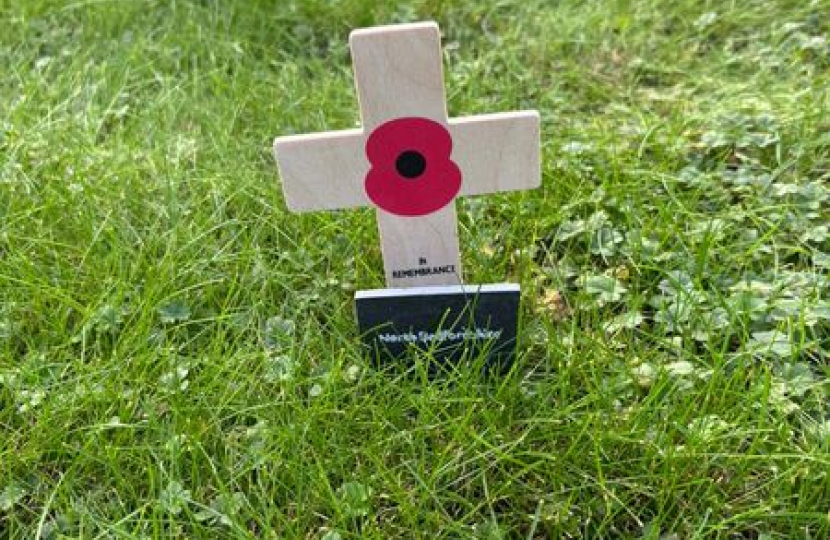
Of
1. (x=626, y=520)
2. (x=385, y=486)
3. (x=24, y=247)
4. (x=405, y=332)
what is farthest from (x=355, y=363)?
(x=24, y=247)

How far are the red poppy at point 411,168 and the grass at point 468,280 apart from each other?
356 mm

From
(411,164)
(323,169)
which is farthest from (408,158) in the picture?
(323,169)

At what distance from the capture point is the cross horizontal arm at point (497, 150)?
1.78 metres

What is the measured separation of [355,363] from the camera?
2.01m

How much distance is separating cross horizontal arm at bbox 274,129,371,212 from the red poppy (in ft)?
0.08

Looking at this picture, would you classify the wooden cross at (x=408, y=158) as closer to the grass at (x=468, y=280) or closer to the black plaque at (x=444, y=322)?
the black plaque at (x=444, y=322)

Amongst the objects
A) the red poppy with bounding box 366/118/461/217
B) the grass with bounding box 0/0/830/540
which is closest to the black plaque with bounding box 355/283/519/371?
the grass with bounding box 0/0/830/540

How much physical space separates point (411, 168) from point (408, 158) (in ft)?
0.07

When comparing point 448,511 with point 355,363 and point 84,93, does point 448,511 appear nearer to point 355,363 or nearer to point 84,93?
point 355,363

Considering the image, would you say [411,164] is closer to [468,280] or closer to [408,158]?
[408,158]

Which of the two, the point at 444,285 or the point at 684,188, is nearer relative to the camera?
the point at 444,285

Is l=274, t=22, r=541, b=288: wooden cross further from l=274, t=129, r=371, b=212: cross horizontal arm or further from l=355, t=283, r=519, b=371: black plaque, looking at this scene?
l=355, t=283, r=519, b=371: black plaque

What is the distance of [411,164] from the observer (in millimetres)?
1822

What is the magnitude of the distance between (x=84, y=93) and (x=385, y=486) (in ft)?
6.31
